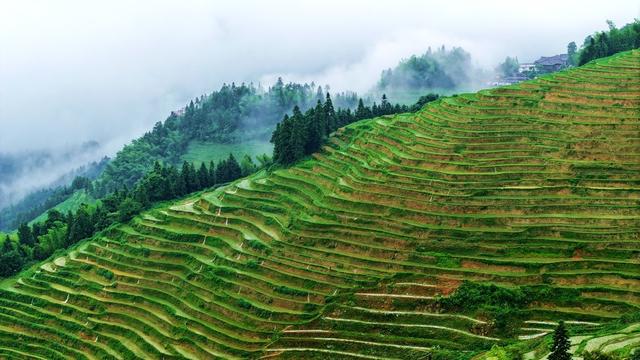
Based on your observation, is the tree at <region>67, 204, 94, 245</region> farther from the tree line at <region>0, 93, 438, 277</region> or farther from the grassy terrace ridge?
the grassy terrace ridge

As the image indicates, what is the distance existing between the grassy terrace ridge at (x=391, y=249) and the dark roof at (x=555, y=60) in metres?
42.9

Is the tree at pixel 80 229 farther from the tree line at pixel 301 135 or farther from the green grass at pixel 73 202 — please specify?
the green grass at pixel 73 202

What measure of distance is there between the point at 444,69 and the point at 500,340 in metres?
76.1

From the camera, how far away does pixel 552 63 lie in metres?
93.6

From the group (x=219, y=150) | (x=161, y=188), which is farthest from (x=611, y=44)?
(x=219, y=150)

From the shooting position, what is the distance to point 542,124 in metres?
43.1

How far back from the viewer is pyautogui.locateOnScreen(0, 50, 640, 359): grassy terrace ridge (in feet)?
105

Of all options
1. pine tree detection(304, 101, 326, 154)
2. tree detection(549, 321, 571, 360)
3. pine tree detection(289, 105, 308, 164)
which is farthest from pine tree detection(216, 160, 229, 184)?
tree detection(549, 321, 571, 360)

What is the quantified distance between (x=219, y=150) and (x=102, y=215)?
148 feet

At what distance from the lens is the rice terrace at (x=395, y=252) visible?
1232 inches

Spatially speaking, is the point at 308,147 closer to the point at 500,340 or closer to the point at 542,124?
the point at 542,124

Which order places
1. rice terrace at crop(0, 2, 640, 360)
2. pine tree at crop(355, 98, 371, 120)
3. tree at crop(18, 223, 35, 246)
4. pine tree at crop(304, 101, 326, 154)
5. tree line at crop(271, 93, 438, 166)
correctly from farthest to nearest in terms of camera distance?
pine tree at crop(355, 98, 371, 120)
tree at crop(18, 223, 35, 246)
pine tree at crop(304, 101, 326, 154)
tree line at crop(271, 93, 438, 166)
rice terrace at crop(0, 2, 640, 360)

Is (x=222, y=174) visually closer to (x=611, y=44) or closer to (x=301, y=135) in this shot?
(x=301, y=135)

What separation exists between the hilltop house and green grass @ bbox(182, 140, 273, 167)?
1363 inches
